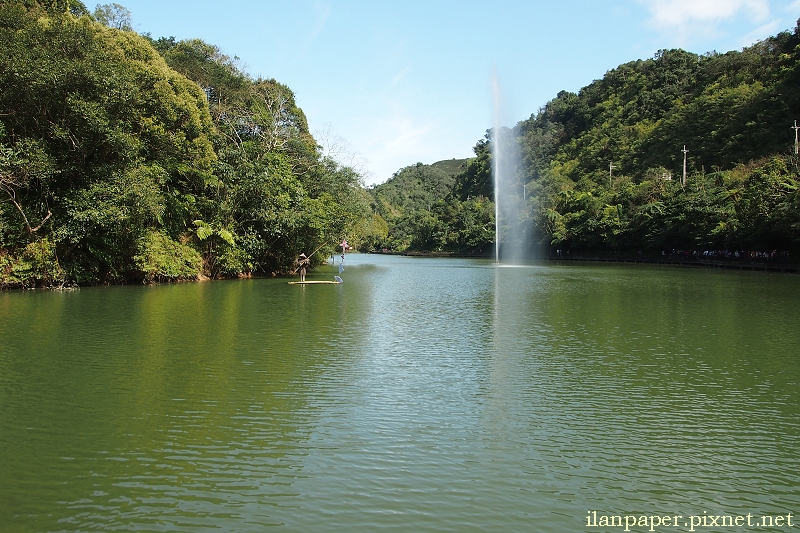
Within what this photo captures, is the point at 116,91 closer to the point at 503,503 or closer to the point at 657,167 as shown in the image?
the point at 503,503

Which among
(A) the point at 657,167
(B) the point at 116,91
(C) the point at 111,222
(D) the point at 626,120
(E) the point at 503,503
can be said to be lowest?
(E) the point at 503,503

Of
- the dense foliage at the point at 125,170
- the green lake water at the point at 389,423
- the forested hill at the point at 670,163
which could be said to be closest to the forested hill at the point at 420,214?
the forested hill at the point at 670,163

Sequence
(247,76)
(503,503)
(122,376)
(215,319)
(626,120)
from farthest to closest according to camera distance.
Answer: (626,120), (247,76), (215,319), (122,376), (503,503)

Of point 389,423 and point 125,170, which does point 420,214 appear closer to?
point 125,170

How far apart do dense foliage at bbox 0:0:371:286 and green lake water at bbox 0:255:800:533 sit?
28.5ft

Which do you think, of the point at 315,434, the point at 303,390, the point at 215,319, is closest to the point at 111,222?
the point at 215,319

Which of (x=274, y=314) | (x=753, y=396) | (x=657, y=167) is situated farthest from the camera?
(x=657, y=167)

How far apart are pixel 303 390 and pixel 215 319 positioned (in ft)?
27.6

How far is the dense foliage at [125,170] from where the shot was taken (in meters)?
23.8

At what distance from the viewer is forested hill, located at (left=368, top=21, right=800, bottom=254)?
154 feet

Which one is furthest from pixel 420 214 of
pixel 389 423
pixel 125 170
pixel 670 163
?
pixel 389 423

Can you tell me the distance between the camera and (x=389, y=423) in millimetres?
8312

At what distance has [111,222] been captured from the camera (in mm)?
24750

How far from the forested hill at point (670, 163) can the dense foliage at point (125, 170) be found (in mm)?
29958
